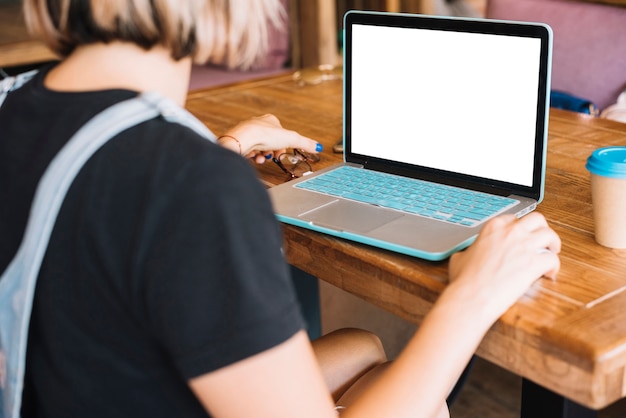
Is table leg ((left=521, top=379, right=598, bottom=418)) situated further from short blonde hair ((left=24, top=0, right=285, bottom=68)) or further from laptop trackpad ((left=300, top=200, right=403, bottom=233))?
short blonde hair ((left=24, top=0, right=285, bottom=68))

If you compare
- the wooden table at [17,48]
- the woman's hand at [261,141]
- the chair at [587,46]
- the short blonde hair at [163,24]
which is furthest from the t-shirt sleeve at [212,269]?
the wooden table at [17,48]

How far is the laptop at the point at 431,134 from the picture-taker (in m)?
1.06

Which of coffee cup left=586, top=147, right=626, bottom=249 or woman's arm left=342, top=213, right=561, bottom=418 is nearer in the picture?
woman's arm left=342, top=213, right=561, bottom=418

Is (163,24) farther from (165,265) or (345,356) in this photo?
(345,356)

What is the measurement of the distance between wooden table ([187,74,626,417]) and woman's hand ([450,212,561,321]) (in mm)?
22

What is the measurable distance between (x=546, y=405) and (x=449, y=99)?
1.44ft

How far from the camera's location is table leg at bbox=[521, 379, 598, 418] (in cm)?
96

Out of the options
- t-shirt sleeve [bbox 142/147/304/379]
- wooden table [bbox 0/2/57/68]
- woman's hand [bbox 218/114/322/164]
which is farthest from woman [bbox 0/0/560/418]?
wooden table [bbox 0/2/57/68]

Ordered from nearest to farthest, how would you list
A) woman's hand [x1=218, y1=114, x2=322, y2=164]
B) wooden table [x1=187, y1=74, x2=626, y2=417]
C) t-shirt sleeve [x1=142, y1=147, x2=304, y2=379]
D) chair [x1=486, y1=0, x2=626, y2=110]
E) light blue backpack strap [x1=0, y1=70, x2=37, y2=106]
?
t-shirt sleeve [x1=142, y1=147, x2=304, y2=379]
wooden table [x1=187, y1=74, x2=626, y2=417]
light blue backpack strap [x1=0, y1=70, x2=37, y2=106]
woman's hand [x1=218, y1=114, x2=322, y2=164]
chair [x1=486, y1=0, x2=626, y2=110]

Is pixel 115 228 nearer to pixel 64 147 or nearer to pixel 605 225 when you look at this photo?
pixel 64 147

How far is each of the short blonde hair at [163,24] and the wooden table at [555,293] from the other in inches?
12.6

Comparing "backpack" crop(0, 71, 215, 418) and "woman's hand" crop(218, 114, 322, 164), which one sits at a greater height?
"backpack" crop(0, 71, 215, 418)

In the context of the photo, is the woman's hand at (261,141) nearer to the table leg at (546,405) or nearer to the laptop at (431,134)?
the laptop at (431,134)

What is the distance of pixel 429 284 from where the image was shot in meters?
0.93
